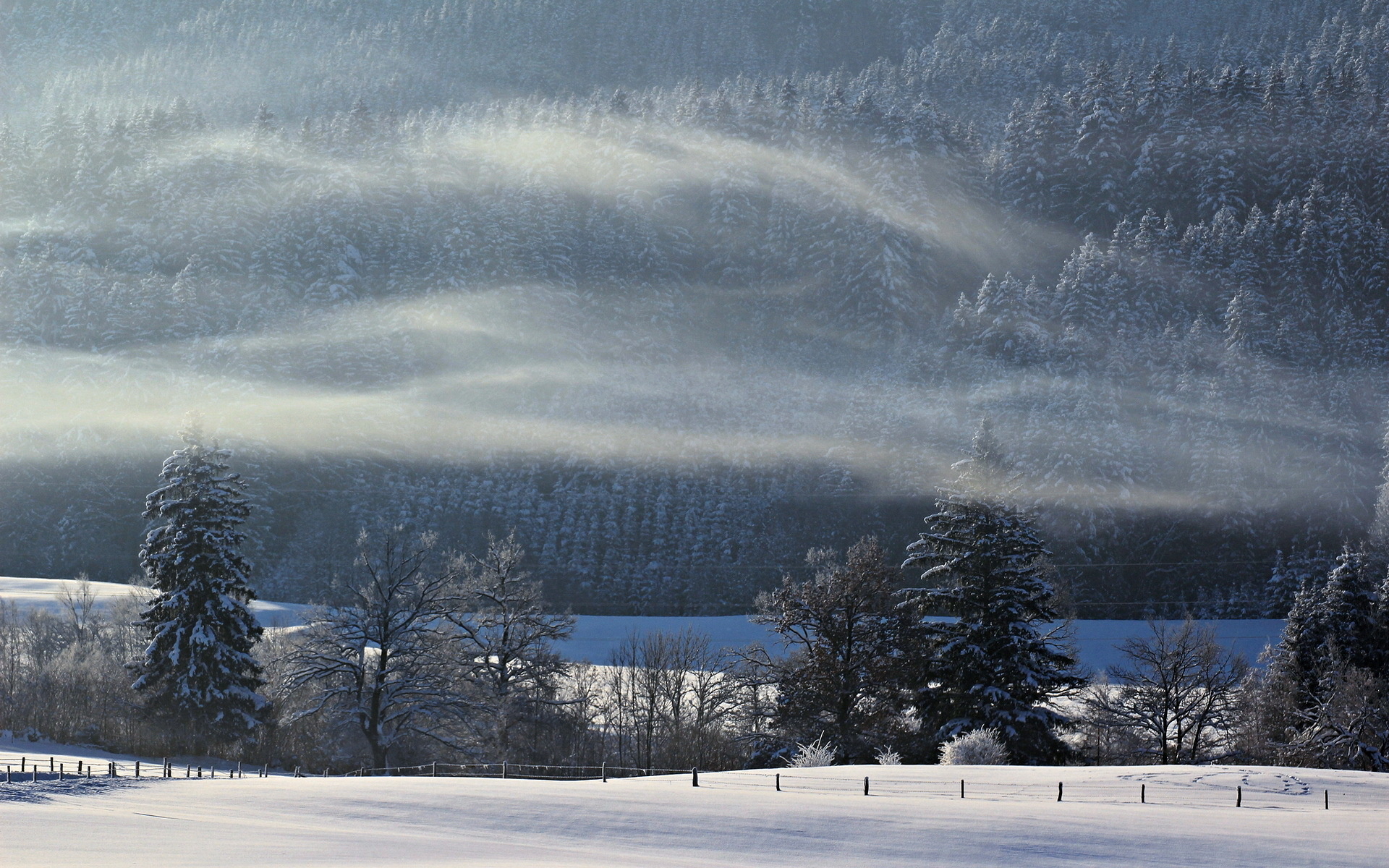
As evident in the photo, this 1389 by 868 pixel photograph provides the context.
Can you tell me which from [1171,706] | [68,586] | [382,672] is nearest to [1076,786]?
[1171,706]

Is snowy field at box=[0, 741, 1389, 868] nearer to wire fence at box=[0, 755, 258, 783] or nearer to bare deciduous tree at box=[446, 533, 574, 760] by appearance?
wire fence at box=[0, 755, 258, 783]

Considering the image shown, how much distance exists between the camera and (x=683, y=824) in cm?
2014

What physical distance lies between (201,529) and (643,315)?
90.6 m

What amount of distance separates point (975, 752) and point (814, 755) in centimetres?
474

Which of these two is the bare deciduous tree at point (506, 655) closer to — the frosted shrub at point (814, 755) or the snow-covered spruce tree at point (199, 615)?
the snow-covered spruce tree at point (199, 615)

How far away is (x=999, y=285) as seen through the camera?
357 feet

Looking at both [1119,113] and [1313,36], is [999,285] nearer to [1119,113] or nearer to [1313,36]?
[1119,113]

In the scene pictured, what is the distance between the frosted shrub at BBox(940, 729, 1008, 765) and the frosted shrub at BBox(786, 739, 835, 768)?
11.3 feet

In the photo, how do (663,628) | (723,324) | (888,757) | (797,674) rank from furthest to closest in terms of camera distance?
(723,324)
(663,628)
(797,674)
(888,757)

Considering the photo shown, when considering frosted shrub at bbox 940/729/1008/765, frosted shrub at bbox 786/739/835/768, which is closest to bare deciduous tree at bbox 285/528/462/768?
frosted shrub at bbox 786/739/835/768

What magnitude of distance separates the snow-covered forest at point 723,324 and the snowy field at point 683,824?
6405cm

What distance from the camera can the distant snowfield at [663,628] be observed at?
249ft

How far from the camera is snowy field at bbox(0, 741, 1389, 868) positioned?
16.5 meters

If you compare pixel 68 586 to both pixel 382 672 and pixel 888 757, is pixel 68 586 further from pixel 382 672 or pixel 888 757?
pixel 888 757
